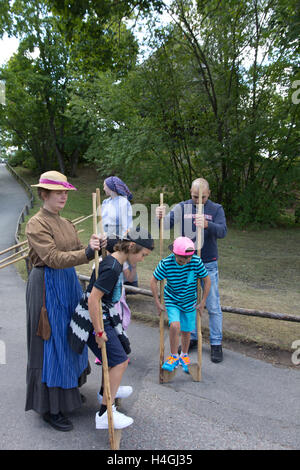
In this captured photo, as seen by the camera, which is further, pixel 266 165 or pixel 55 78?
pixel 55 78

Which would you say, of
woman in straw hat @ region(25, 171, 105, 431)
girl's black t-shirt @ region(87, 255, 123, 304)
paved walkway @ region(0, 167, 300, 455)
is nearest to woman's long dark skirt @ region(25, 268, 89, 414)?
woman in straw hat @ region(25, 171, 105, 431)

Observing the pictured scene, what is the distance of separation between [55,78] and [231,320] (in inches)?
1007

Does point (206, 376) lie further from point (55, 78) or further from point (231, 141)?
point (55, 78)

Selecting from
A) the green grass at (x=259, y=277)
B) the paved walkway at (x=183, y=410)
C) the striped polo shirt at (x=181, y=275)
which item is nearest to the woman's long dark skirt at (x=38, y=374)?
the paved walkway at (x=183, y=410)

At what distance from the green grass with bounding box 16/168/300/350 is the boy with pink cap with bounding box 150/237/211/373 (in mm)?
1122

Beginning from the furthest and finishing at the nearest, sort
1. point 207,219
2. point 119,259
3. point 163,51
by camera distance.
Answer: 1. point 163,51
2. point 207,219
3. point 119,259

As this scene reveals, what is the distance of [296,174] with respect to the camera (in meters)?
14.2

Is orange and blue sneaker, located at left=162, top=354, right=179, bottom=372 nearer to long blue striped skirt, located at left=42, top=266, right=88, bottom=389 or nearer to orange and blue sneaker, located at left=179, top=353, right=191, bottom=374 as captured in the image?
orange and blue sneaker, located at left=179, top=353, right=191, bottom=374

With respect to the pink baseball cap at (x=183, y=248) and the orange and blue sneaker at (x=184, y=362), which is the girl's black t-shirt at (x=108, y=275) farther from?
the orange and blue sneaker at (x=184, y=362)

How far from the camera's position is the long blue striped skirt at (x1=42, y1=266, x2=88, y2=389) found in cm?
282

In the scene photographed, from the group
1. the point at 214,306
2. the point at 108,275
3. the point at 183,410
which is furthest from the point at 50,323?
the point at 214,306

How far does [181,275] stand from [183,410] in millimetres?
1251

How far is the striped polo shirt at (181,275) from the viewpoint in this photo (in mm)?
3682

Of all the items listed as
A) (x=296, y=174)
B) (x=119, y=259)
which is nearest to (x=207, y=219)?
(x=119, y=259)
